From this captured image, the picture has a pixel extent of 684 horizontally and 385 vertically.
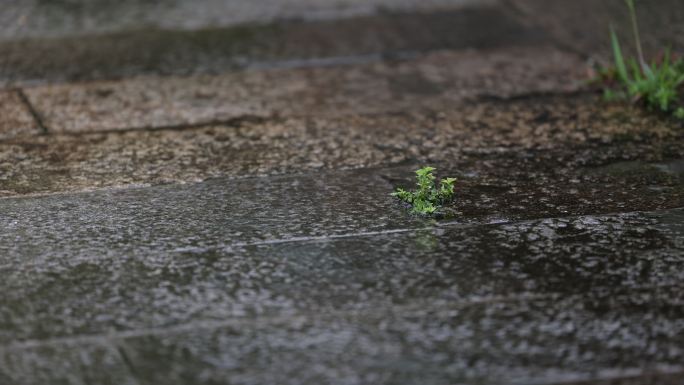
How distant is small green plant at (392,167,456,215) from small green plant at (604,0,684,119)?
132 centimetres

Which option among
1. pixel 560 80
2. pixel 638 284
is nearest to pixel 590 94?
pixel 560 80

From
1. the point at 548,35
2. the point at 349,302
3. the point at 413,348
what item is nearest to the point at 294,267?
the point at 349,302

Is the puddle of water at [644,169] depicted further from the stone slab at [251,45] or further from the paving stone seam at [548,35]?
the stone slab at [251,45]

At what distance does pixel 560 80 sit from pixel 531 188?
4.51 ft

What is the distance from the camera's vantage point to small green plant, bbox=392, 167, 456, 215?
2.71m

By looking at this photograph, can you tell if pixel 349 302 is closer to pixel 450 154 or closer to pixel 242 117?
pixel 450 154

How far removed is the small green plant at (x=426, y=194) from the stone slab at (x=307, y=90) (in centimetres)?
105

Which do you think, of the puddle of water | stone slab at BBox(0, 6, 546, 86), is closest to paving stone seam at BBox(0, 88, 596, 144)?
stone slab at BBox(0, 6, 546, 86)

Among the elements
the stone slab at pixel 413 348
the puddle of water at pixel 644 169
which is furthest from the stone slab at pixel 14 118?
the puddle of water at pixel 644 169

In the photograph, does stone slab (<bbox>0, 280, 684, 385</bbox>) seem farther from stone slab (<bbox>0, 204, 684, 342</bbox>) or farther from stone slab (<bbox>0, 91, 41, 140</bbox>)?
stone slab (<bbox>0, 91, 41, 140</bbox>)

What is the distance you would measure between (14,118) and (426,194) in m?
1.84

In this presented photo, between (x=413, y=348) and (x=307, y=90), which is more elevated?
(x=307, y=90)

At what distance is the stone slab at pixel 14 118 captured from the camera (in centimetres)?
346

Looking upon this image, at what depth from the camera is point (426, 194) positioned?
2.74 m
